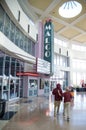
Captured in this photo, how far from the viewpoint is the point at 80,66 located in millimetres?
33781

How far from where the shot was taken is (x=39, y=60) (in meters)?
17.8

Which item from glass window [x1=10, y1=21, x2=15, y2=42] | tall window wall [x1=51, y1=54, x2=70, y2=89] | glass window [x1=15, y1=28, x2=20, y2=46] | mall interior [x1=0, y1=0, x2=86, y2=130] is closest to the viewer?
mall interior [x1=0, y1=0, x2=86, y2=130]

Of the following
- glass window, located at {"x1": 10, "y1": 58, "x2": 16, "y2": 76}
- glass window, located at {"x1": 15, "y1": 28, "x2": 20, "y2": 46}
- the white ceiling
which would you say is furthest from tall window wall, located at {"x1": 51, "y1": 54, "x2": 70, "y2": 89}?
glass window, located at {"x1": 15, "y1": 28, "x2": 20, "y2": 46}

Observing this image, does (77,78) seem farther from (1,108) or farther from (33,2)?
(1,108)

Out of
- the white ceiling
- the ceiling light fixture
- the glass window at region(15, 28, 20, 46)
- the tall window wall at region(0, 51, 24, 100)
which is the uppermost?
the ceiling light fixture

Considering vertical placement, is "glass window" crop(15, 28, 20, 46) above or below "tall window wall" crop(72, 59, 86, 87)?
above

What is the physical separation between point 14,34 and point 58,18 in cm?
1127

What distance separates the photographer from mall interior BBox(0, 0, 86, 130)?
8156mm

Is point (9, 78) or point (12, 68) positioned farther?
point (12, 68)

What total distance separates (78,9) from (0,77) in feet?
49.1

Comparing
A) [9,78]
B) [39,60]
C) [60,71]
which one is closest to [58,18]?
[60,71]

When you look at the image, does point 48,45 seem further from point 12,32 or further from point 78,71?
point 78,71

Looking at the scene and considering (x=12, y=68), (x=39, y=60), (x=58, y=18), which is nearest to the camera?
(x=12, y=68)

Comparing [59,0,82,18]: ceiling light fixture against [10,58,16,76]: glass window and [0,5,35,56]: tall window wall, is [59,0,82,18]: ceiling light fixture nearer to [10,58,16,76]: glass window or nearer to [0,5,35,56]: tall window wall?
[0,5,35,56]: tall window wall
